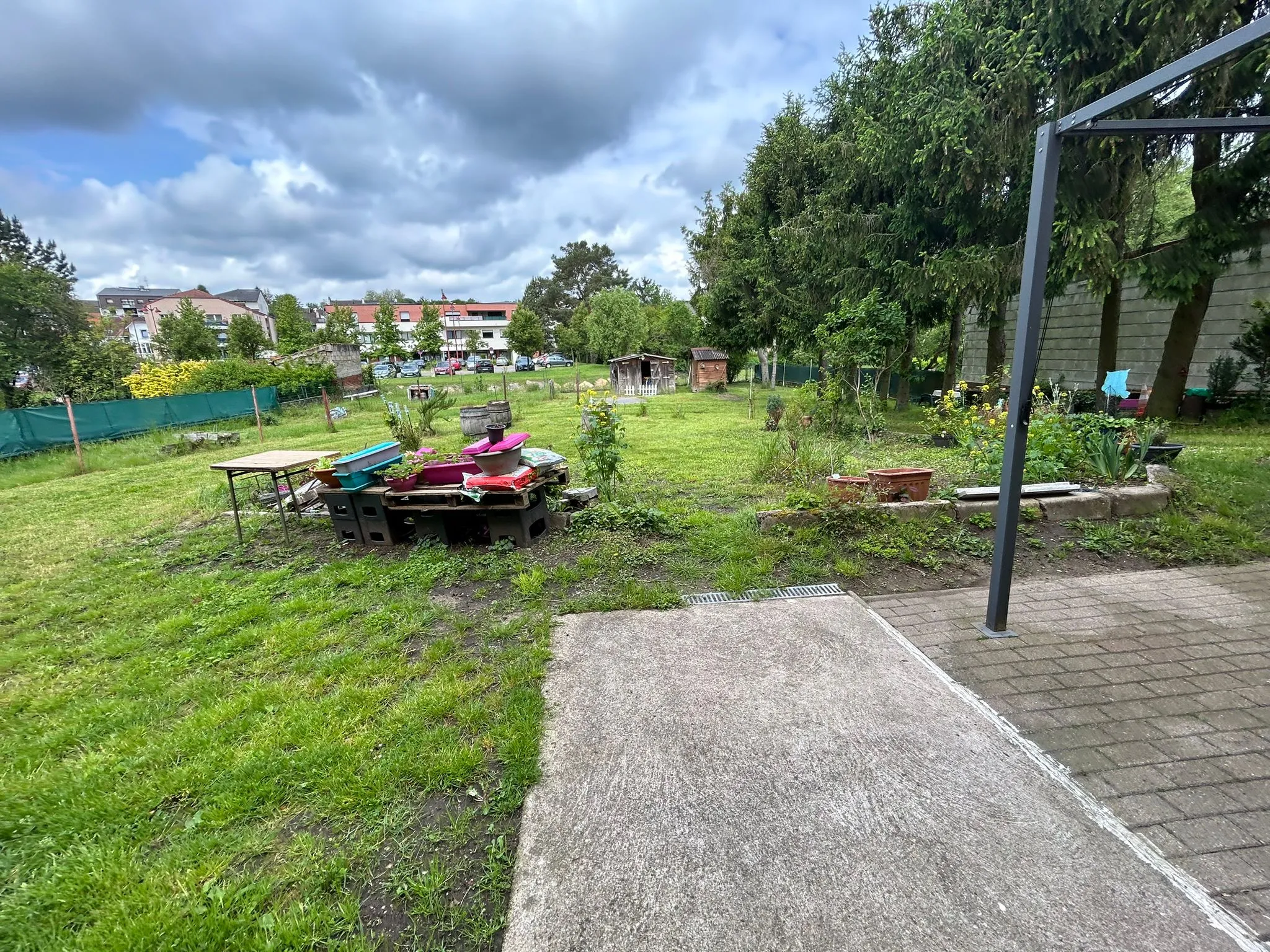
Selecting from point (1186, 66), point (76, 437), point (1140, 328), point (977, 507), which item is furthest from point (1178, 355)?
point (76, 437)

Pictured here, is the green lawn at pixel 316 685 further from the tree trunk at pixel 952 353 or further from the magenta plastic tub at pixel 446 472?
the tree trunk at pixel 952 353

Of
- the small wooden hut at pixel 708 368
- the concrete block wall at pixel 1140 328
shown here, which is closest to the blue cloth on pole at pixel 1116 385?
the concrete block wall at pixel 1140 328

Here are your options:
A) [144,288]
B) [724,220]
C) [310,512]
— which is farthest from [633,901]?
[144,288]

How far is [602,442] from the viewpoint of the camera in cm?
489

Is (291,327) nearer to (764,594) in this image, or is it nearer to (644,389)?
(644,389)

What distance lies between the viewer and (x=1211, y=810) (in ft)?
5.56

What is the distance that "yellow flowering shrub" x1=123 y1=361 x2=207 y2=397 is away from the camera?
1723 cm

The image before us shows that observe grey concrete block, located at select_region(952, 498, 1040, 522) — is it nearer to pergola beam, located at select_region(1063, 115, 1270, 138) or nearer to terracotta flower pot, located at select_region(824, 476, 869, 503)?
terracotta flower pot, located at select_region(824, 476, 869, 503)

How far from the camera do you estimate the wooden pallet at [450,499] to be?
4102mm

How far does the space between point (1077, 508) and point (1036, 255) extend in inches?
110

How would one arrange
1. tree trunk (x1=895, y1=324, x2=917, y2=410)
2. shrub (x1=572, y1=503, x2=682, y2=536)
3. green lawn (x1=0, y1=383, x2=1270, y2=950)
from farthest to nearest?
tree trunk (x1=895, y1=324, x2=917, y2=410)
shrub (x1=572, y1=503, x2=682, y2=536)
green lawn (x1=0, y1=383, x2=1270, y2=950)

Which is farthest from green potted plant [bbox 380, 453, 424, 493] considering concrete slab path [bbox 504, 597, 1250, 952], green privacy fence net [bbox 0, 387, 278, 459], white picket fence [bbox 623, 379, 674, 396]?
white picket fence [bbox 623, 379, 674, 396]

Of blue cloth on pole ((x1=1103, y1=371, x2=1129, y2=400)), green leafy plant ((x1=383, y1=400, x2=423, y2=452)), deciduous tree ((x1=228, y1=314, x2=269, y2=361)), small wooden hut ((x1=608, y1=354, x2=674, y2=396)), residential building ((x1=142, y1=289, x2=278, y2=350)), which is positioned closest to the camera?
blue cloth on pole ((x1=1103, y1=371, x2=1129, y2=400))

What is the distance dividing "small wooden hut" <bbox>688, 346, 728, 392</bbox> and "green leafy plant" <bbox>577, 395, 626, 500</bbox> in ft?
69.5
